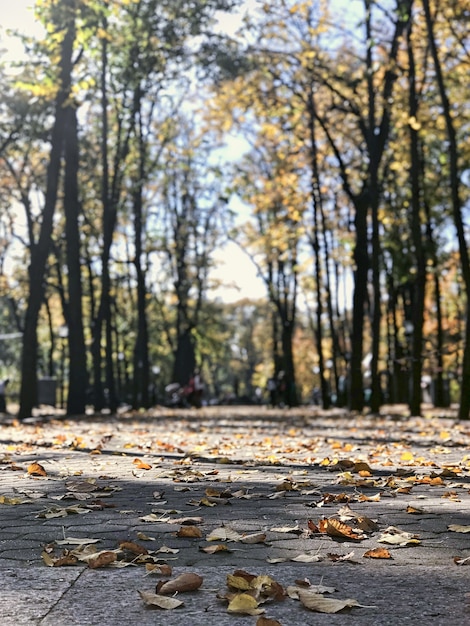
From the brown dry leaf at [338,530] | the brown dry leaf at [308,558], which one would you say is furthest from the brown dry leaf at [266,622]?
the brown dry leaf at [338,530]

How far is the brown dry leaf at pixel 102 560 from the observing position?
13.2 feet

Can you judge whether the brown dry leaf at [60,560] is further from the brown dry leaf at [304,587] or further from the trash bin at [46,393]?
the trash bin at [46,393]

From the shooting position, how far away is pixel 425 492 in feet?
21.8

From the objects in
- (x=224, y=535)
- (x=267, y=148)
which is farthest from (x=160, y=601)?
(x=267, y=148)

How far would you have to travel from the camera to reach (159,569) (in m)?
3.90

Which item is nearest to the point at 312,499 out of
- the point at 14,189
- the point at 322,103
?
the point at 322,103

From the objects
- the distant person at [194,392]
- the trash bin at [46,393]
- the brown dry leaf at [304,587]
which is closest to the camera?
the brown dry leaf at [304,587]

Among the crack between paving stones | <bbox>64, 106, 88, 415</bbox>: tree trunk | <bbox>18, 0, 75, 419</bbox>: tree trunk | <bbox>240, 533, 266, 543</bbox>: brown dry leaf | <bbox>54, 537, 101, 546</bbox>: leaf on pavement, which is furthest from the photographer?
<bbox>64, 106, 88, 415</bbox>: tree trunk

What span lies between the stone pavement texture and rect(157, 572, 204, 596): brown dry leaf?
0.04 meters

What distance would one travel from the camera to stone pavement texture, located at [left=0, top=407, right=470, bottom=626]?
3342 millimetres

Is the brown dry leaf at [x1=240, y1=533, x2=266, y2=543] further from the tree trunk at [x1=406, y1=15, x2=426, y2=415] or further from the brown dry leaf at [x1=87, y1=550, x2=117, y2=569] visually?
the tree trunk at [x1=406, y1=15, x2=426, y2=415]

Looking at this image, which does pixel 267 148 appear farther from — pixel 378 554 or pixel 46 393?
pixel 378 554

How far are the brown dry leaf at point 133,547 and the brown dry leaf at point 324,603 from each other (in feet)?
3.69

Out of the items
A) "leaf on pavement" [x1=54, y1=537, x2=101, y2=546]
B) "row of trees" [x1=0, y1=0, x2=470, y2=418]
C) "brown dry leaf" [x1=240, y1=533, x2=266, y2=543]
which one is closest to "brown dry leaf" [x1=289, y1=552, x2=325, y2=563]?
"brown dry leaf" [x1=240, y1=533, x2=266, y2=543]
